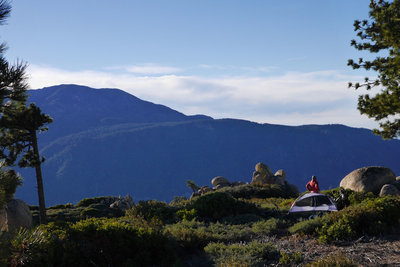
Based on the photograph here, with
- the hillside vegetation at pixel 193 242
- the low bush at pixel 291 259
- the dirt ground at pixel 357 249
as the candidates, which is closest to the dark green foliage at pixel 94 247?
the hillside vegetation at pixel 193 242

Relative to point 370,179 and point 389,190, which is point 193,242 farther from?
point 370,179

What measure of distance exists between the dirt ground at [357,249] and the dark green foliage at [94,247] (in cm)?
367

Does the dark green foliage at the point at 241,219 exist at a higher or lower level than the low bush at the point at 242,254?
lower

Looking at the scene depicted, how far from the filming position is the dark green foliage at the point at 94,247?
334 inches

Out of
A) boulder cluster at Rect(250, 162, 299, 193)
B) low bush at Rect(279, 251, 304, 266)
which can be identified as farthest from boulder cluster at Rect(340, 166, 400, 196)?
low bush at Rect(279, 251, 304, 266)

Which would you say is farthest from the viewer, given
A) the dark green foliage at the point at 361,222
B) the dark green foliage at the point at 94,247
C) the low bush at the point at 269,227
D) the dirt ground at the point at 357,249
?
the low bush at the point at 269,227

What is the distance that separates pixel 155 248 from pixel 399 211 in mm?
8989

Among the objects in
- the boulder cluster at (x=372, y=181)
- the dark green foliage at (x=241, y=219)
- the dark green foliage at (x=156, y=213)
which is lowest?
the dark green foliage at (x=156, y=213)

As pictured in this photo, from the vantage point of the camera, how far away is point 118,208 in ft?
123

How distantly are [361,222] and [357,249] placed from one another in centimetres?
268

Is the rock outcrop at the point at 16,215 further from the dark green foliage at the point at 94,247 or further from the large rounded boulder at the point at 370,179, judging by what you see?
the large rounded boulder at the point at 370,179

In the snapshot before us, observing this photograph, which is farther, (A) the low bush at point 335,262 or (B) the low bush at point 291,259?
(B) the low bush at point 291,259

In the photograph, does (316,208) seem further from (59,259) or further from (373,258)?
(59,259)

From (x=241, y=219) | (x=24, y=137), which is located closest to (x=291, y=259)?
(x=241, y=219)
